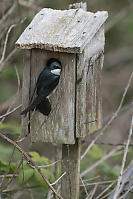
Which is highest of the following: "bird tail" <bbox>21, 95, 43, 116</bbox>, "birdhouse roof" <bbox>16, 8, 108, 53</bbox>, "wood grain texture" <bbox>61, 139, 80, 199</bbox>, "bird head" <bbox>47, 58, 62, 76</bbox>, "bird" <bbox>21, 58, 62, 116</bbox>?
"birdhouse roof" <bbox>16, 8, 108, 53</bbox>

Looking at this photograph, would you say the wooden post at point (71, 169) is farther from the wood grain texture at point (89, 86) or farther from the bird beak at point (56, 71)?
the bird beak at point (56, 71)

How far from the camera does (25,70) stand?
11.0 feet

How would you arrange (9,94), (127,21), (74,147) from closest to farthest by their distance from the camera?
(74,147)
(9,94)
(127,21)

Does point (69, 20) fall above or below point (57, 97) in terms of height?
above

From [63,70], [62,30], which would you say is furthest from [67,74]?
[62,30]

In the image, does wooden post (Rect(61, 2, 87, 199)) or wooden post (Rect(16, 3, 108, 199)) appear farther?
wooden post (Rect(61, 2, 87, 199))

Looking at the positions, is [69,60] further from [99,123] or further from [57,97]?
[99,123]

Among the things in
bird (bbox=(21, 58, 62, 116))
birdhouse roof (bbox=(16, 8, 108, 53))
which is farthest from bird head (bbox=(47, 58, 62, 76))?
birdhouse roof (bbox=(16, 8, 108, 53))

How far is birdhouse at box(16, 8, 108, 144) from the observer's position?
10.4 ft

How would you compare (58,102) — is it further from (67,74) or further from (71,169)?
(71,169)

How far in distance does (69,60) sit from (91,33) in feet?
0.84

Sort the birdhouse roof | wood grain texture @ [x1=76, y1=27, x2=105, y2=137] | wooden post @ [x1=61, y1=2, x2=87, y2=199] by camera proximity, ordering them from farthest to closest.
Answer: wooden post @ [x1=61, y1=2, x2=87, y2=199] → wood grain texture @ [x1=76, y1=27, x2=105, y2=137] → the birdhouse roof

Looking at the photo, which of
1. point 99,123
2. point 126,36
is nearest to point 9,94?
point 126,36

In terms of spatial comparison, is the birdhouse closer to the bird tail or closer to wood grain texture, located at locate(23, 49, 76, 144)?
wood grain texture, located at locate(23, 49, 76, 144)
